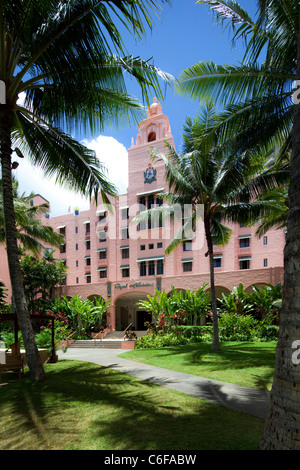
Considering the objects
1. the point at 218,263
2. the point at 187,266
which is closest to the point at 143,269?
the point at 187,266

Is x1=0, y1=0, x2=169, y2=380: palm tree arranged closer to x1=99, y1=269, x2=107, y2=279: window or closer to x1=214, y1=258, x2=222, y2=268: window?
x1=214, y1=258, x2=222, y2=268: window

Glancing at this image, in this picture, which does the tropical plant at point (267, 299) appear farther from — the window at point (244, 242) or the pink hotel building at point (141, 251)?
the window at point (244, 242)

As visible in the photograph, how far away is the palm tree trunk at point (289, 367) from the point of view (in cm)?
327

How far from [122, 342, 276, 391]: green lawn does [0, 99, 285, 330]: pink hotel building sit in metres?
12.6

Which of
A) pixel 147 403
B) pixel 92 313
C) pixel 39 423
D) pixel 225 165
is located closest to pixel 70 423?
pixel 39 423

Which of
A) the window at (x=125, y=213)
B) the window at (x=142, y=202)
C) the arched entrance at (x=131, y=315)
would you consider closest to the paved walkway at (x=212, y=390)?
the window at (x=142, y=202)

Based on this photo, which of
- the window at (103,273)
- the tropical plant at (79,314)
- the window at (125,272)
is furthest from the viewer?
the window at (103,273)

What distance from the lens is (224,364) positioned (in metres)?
11.9

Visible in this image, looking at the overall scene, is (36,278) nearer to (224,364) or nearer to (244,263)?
(244,263)

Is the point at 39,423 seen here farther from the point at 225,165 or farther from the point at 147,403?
the point at 225,165

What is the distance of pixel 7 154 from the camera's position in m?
8.97

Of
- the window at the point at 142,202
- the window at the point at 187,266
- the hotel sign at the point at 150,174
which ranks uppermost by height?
the hotel sign at the point at 150,174

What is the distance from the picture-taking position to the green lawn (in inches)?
373

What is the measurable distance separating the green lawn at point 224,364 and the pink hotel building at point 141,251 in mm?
12565
